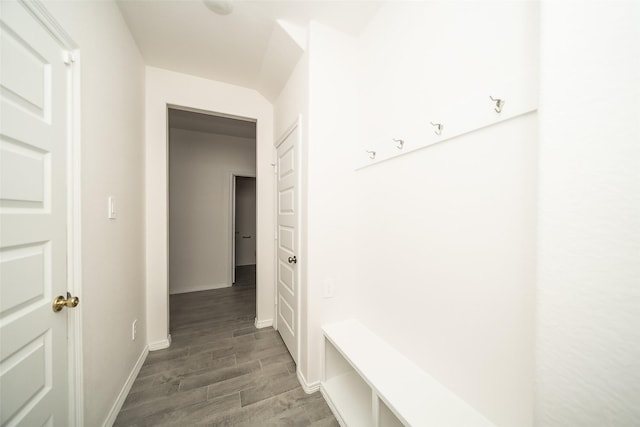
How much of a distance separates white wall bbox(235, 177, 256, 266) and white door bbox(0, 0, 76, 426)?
4.46 meters

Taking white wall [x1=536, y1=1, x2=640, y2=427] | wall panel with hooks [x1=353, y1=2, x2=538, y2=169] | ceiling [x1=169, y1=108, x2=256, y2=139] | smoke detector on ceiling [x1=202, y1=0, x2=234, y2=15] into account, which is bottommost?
white wall [x1=536, y1=1, x2=640, y2=427]

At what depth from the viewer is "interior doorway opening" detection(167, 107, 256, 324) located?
3434 mm

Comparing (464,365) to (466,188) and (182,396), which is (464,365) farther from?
(182,396)

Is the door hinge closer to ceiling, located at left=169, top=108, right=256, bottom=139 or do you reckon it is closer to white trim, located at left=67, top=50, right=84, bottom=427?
white trim, located at left=67, top=50, right=84, bottom=427

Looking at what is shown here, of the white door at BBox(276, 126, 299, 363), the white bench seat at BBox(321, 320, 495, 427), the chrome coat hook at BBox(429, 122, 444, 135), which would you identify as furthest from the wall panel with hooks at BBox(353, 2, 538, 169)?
the white bench seat at BBox(321, 320, 495, 427)

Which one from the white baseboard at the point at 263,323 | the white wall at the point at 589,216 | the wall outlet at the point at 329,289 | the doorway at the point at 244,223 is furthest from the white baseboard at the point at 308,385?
the doorway at the point at 244,223

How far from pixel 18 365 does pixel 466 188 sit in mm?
1788

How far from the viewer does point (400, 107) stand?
126 centimetres

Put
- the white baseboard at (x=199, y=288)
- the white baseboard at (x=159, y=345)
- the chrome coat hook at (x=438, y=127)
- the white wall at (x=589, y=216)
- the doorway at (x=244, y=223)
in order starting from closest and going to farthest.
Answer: the white wall at (x=589, y=216) < the chrome coat hook at (x=438, y=127) < the white baseboard at (x=159, y=345) < the white baseboard at (x=199, y=288) < the doorway at (x=244, y=223)

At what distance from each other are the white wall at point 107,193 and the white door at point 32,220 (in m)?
0.13

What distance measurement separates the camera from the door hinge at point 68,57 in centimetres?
94

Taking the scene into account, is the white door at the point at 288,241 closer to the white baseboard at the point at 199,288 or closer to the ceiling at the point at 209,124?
the ceiling at the point at 209,124

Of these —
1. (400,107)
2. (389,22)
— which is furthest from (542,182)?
(389,22)

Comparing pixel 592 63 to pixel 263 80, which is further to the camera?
pixel 263 80
